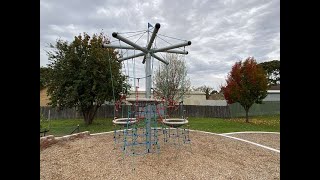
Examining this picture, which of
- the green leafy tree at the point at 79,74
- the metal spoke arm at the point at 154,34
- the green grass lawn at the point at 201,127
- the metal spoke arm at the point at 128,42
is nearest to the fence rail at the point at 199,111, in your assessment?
the green grass lawn at the point at 201,127

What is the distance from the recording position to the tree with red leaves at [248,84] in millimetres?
13812

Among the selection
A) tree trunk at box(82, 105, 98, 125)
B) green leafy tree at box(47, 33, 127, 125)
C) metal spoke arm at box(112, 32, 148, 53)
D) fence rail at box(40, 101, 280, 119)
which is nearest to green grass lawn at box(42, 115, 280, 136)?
tree trunk at box(82, 105, 98, 125)

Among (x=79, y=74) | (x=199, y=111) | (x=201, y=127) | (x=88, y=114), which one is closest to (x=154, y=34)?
(x=201, y=127)

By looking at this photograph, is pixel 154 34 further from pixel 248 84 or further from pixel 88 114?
pixel 248 84

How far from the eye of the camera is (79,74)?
11.5 meters

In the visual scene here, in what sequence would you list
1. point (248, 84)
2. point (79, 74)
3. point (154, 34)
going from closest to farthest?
point (154, 34) → point (79, 74) → point (248, 84)

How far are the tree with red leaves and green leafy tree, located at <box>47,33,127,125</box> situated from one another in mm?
8443

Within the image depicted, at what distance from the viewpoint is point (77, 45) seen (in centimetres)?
1188

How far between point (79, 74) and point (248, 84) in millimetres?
11453

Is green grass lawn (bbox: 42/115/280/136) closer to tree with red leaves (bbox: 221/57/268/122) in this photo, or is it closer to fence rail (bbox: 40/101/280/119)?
tree with red leaves (bbox: 221/57/268/122)

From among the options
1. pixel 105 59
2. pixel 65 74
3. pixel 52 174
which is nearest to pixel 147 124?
pixel 52 174

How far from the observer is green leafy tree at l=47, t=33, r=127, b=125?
11508 millimetres
